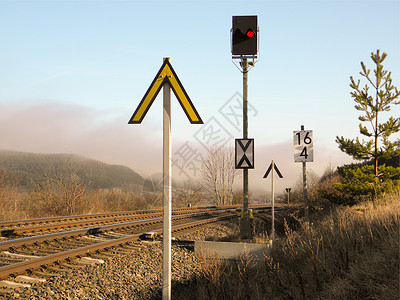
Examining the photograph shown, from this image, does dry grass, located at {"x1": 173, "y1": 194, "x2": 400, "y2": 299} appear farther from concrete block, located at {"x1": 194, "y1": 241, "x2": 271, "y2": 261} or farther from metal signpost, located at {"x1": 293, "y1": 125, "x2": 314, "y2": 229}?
metal signpost, located at {"x1": 293, "y1": 125, "x2": 314, "y2": 229}

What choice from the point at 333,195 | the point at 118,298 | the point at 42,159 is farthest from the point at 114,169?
the point at 118,298

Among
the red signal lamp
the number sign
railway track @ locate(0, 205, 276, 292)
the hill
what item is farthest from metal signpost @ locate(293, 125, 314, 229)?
the hill

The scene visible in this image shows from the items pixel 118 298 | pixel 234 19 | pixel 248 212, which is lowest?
pixel 118 298

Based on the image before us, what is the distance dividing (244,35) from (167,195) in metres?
6.34

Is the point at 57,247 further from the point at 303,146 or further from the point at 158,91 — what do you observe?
the point at 303,146

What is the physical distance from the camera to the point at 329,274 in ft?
21.3

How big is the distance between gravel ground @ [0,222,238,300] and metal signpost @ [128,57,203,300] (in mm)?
2028

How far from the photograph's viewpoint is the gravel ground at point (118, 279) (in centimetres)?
632

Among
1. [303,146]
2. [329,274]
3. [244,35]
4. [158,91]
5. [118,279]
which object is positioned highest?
A: [244,35]

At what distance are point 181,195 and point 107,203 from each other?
9644 millimetres

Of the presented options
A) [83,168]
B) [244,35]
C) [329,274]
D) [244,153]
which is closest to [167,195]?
[329,274]

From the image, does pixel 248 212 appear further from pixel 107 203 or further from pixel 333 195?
pixel 107 203

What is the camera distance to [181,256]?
9.54 meters

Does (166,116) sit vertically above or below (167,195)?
above
